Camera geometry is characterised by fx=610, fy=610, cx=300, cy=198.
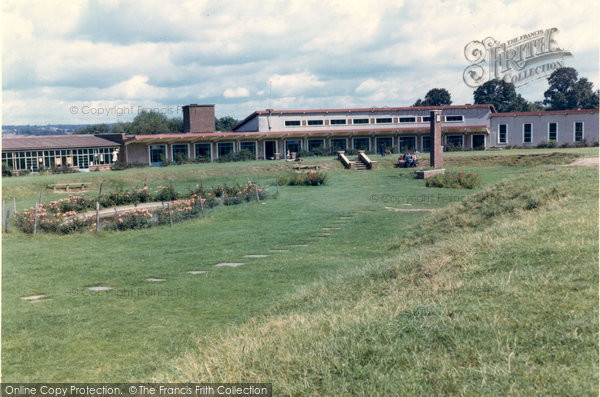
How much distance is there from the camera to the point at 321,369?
5.36 m

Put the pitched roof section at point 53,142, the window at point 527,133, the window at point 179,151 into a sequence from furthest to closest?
1. the window at point 527,133
2. the window at point 179,151
3. the pitched roof section at point 53,142

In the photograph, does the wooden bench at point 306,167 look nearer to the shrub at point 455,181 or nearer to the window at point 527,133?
the shrub at point 455,181

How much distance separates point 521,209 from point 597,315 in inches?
302

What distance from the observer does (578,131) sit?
59750 mm

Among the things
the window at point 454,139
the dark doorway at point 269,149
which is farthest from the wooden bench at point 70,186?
the window at point 454,139

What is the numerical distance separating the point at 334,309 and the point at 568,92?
103m

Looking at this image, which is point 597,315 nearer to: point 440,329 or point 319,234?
point 440,329

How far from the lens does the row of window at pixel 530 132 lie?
59.8m

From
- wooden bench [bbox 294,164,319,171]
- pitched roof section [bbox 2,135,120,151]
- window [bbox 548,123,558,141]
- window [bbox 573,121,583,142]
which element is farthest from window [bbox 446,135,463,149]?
pitched roof section [bbox 2,135,120,151]

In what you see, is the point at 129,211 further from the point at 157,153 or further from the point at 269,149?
the point at 269,149

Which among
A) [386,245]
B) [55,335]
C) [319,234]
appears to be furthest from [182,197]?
[55,335]

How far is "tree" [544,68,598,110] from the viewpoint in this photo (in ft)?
304

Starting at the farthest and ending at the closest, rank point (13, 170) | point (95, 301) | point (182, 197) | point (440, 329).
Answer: point (13, 170) < point (182, 197) < point (95, 301) < point (440, 329)

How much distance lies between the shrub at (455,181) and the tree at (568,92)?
67.5m
